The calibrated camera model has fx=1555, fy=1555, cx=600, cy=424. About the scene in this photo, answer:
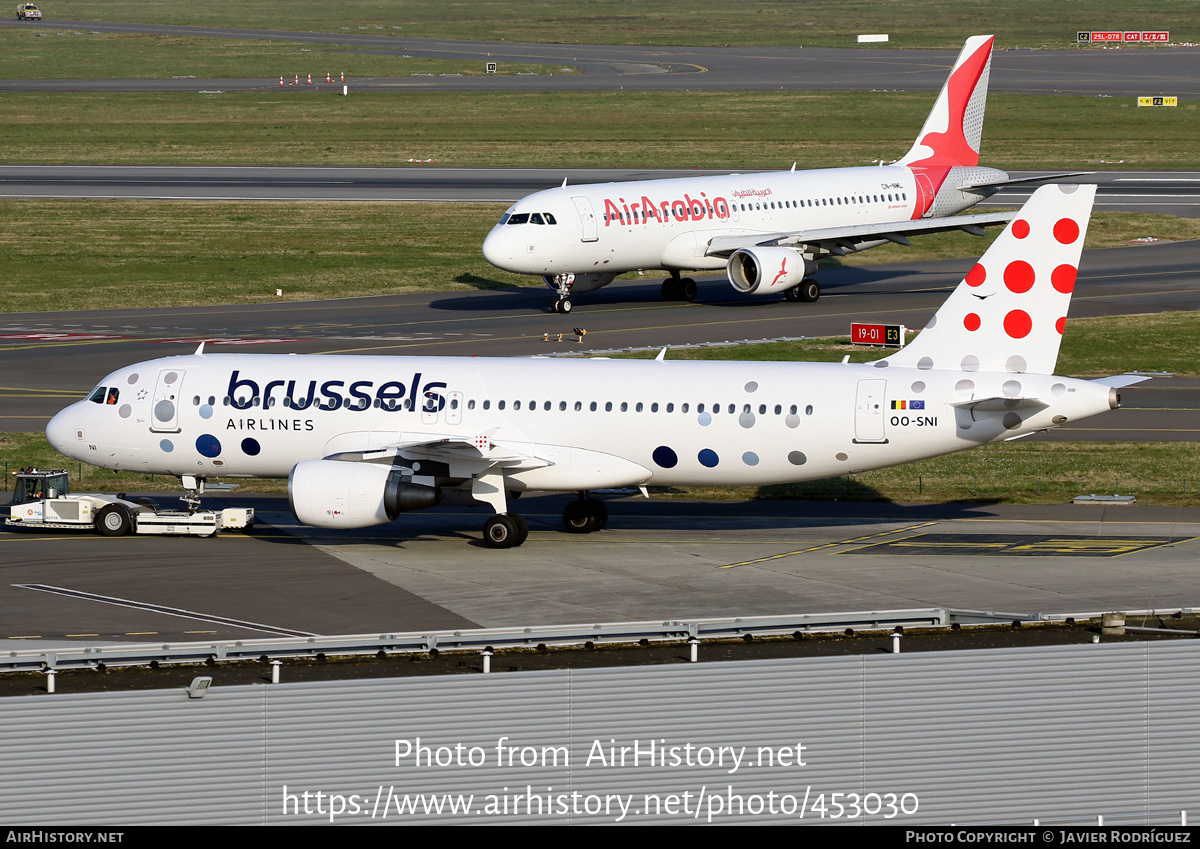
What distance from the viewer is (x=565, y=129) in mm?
149625

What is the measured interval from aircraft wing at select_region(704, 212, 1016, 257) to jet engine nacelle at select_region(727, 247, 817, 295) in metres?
0.79

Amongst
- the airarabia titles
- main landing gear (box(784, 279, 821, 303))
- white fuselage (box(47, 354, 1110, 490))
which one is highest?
the airarabia titles

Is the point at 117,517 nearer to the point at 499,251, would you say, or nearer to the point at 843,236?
the point at 499,251

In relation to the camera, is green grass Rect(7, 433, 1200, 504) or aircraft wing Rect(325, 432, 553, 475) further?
green grass Rect(7, 433, 1200, 504)

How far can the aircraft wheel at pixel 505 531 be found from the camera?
44.8 metres

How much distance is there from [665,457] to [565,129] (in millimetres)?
109530

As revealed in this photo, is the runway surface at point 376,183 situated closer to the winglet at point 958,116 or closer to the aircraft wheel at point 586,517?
the winglet at point 958,116

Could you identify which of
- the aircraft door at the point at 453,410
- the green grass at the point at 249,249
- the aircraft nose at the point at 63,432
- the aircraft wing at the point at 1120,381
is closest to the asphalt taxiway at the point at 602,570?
the aircraft nose at the point at 63,432

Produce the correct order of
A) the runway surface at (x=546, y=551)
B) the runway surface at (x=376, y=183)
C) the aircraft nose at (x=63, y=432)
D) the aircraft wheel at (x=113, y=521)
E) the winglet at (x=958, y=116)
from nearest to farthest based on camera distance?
the runway surface at (x=546, y=551)
the aircraft wheel at (x=113, y=521)
the aircraft nose at (x=63, y=432)
the winglet at (x=958, y=116)
the runway surface at (x=376, y=183)

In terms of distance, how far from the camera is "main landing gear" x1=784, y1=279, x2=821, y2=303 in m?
85.6

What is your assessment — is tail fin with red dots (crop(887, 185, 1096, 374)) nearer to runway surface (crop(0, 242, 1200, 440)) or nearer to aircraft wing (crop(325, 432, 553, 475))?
aircraft wing (crop(325, 432, 553, 475))

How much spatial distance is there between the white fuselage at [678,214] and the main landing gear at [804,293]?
3.07 m

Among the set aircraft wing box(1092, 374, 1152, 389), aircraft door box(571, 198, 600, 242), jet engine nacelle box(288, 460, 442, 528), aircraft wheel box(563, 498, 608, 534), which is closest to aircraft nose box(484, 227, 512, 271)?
aircraft door box(571, 198, 600, 242)
